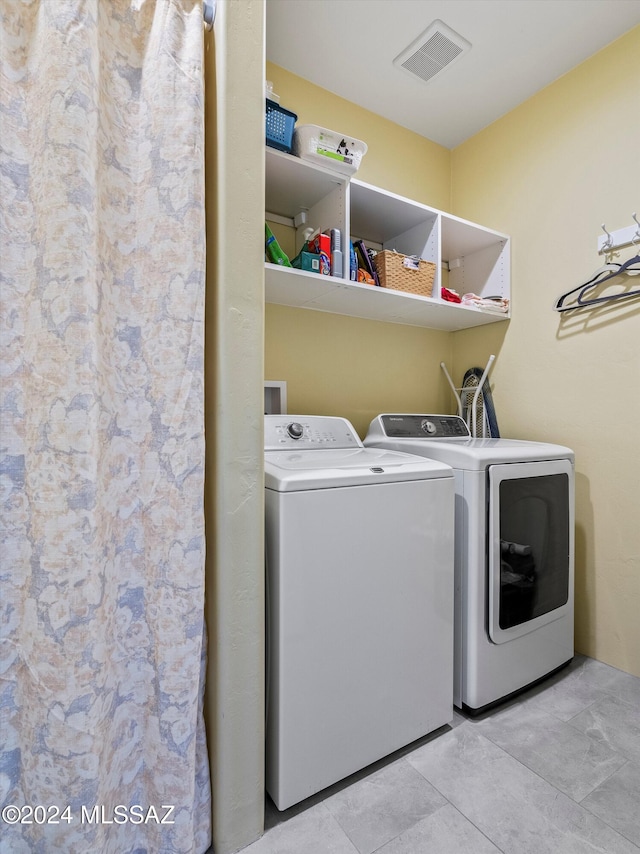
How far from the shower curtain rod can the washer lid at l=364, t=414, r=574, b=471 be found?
58.1 inches

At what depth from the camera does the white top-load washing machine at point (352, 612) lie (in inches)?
47.1

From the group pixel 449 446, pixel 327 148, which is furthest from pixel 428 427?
pixel 327 148

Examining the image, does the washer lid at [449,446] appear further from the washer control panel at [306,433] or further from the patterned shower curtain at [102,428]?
the patterned shower curtain at [102,428]

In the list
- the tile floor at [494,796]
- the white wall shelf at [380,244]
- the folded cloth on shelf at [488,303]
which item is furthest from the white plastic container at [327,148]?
the tile floor at [494,796]

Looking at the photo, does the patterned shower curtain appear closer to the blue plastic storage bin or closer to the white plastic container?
the blue plastic storage bin

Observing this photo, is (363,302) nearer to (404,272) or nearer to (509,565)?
(404,272)

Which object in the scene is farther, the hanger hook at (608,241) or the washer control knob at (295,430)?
the hanger hook at (608,241)

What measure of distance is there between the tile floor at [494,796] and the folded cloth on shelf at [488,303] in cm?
183

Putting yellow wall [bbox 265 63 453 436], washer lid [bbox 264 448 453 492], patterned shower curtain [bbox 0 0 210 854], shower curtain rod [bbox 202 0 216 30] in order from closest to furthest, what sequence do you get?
patterned shower curtain [bbox 0 0 210 854]
shower curtain rod [bbox 202 0 216 30]
washer lid [bbox 264 448 453 492]
yellow wall [bbox 265 63 453 436]

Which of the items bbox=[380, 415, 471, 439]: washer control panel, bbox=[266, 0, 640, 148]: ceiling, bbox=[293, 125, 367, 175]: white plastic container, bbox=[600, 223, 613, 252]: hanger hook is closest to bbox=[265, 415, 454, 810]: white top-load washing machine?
bbox=[380, 415, 471, 439]: washer control panel

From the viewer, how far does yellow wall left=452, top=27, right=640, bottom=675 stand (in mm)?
1899

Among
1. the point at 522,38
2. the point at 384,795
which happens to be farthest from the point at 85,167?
the point at 522,38

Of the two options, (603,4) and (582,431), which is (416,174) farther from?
(582,431)

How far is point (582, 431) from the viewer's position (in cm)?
206
